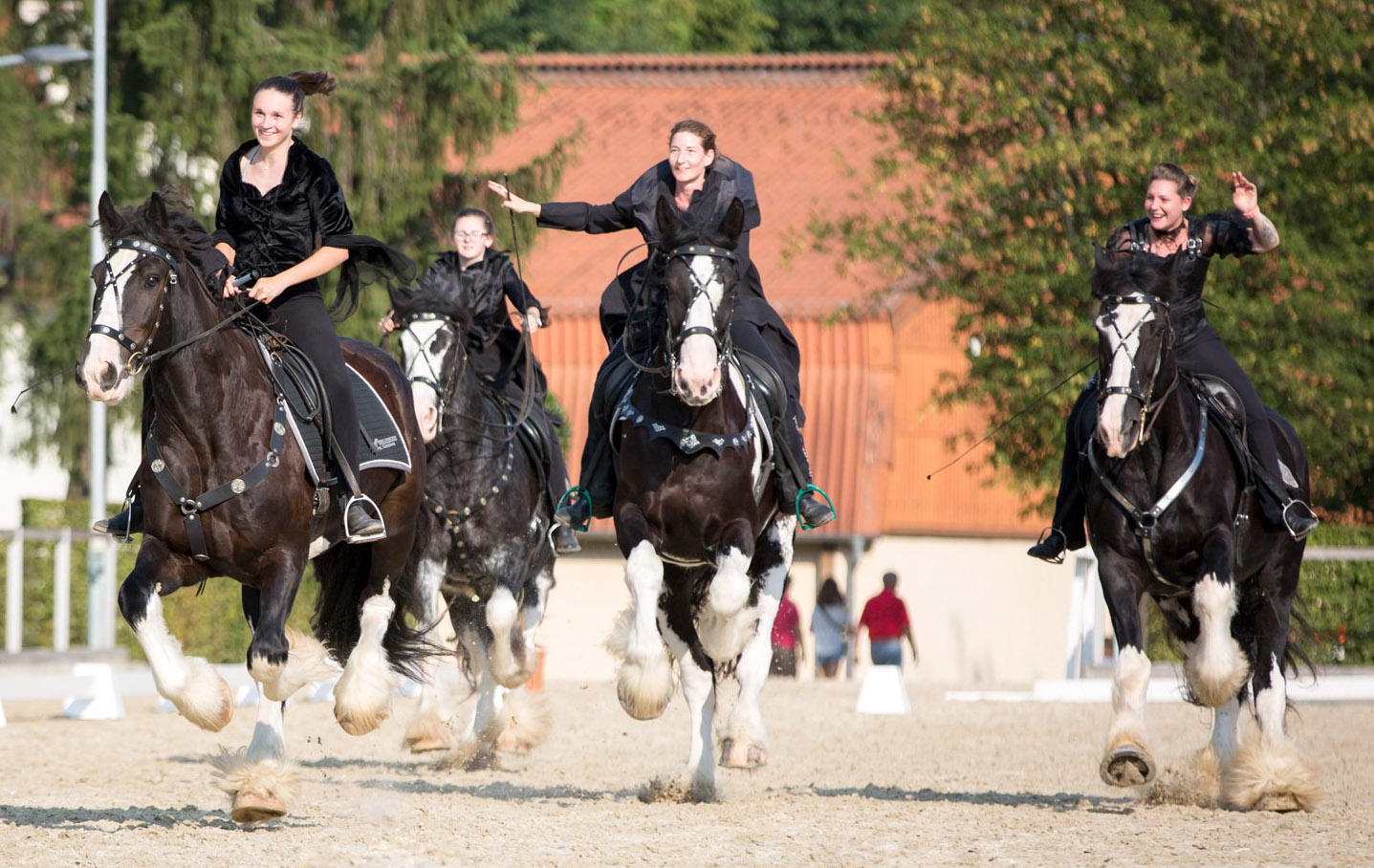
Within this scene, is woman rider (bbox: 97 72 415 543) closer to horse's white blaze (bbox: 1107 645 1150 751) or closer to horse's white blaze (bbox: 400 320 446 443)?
horse's white blaze (bbox: 400 320 446 443)

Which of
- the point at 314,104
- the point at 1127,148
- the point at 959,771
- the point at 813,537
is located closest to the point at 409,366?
the point at 959,771

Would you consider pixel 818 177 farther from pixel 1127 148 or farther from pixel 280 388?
pixel 280 388

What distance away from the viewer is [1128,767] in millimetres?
9555

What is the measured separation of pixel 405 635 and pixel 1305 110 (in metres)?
17.4

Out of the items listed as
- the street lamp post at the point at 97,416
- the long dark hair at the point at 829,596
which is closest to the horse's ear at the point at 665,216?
the street lamp post at the point at 97,416

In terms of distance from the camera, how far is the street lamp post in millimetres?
22641

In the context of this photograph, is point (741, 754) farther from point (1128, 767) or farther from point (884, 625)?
point (884, 625)

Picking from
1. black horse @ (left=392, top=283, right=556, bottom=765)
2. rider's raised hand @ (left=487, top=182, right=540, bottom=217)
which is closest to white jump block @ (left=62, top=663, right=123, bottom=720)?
black horse @ (left=392, top=283, right=556, bottom=765)

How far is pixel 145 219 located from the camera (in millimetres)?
8430

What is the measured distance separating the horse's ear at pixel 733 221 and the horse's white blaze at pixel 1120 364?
203 cm

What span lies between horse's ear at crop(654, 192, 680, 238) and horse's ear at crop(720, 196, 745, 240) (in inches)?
9.5

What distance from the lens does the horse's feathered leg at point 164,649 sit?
8453 mm

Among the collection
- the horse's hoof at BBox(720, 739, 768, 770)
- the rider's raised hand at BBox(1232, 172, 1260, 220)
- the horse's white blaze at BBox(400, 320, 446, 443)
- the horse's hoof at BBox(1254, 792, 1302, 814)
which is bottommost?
the horse's hoof at BBox(1254, 792, 1302, 814)

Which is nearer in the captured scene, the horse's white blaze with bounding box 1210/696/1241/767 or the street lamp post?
the horse's white blaze with bounding box 1210/696/1241/767
